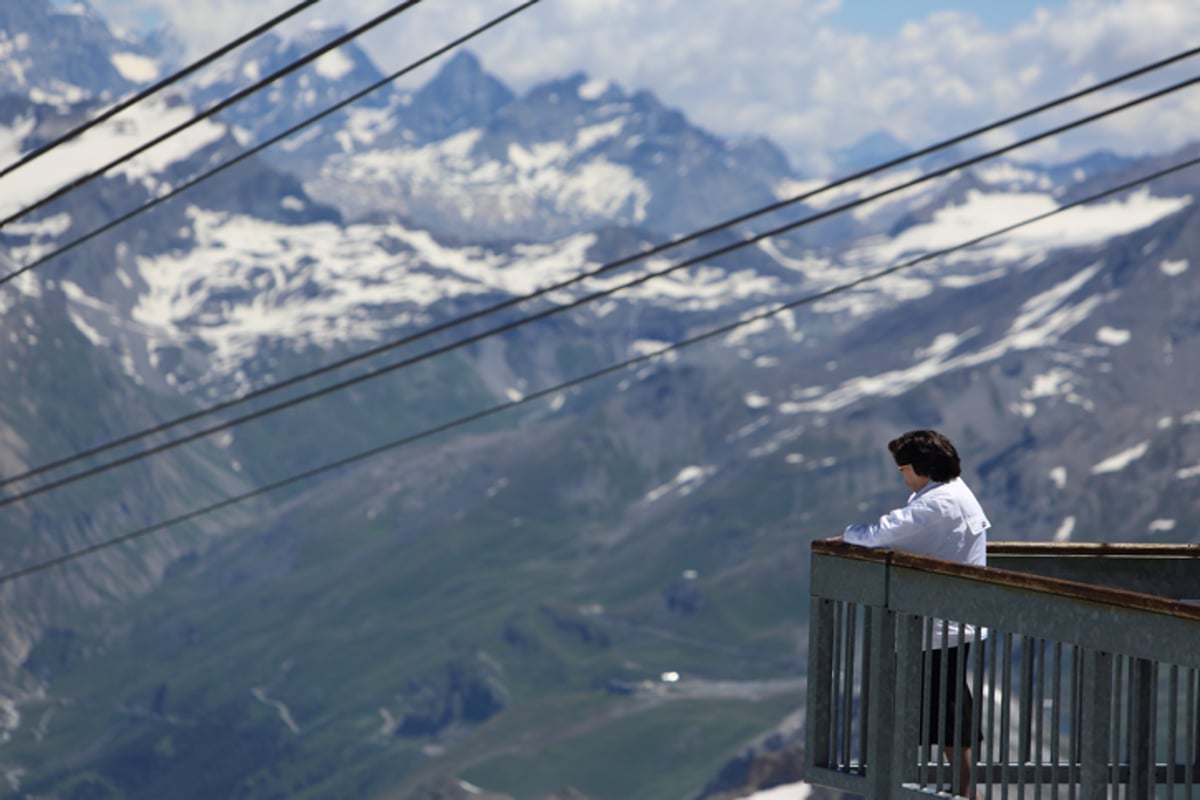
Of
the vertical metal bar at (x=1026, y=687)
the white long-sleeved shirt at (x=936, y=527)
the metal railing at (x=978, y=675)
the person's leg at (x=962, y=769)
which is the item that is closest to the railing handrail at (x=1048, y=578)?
the metal railing at (x=978, y=675)

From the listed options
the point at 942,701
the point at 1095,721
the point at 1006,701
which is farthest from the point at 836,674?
the point at 1095,721

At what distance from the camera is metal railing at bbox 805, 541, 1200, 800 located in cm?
1282

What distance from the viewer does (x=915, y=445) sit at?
15.1 meters

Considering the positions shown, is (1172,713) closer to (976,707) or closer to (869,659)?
(976,707)

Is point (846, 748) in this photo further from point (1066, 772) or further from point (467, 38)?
point (467, 38)

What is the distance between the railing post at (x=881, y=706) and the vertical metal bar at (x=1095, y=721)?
2189 mm

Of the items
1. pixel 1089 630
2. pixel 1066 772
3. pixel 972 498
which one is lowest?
pixel 1066 772

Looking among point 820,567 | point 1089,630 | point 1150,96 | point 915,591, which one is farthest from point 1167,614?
point 1150,96

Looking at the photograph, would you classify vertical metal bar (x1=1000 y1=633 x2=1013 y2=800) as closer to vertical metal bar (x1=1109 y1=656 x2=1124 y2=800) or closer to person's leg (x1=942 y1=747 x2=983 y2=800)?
person's leg (x1=942 y1=747 x2=983 y2=800)

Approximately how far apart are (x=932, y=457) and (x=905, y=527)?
0.70 metres

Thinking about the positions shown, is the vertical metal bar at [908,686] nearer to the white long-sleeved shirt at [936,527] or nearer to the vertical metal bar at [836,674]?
the white long-sleeved shirt at [936,527]

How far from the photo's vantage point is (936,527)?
14820 millimetres

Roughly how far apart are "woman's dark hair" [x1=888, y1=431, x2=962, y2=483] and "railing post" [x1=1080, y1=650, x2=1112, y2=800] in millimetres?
2501

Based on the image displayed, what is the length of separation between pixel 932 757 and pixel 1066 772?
51.4 inches
